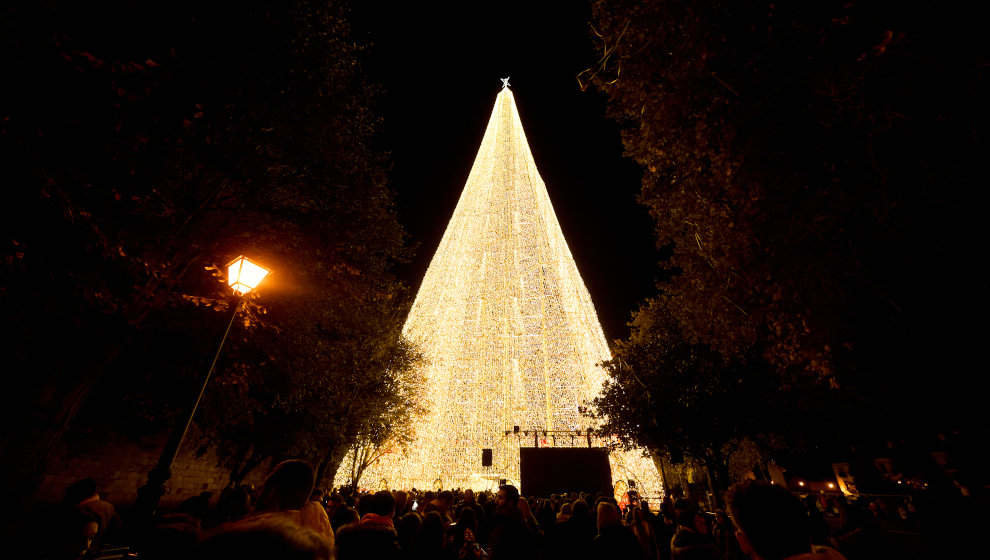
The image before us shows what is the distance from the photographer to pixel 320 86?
32.8ft

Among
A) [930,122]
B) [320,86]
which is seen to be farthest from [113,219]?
[930,122]

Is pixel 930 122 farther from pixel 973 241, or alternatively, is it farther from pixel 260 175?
pixel 260 175

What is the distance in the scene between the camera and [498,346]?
24.3m

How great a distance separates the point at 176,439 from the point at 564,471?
13.6 meters

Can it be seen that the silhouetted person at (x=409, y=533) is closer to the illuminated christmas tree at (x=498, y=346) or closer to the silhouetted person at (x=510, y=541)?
the silhouetted person at (x=510, y=541)

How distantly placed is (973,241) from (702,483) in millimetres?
35732

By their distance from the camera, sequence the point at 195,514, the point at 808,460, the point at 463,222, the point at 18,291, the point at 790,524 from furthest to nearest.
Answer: the point at 808,460, the point at 463,222, the point at 18,291, the point at 195,514, the point at 790,524

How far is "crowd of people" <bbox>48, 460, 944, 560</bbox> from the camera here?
161 cm

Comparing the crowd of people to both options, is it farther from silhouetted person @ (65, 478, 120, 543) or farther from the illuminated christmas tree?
the illuminated christmas tree

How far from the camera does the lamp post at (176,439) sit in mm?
4707

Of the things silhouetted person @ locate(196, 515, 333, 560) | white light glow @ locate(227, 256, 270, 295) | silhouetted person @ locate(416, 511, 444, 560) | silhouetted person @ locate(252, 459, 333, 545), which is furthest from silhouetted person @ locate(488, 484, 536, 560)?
white light glow @ locate(227, 256, 270, 295)

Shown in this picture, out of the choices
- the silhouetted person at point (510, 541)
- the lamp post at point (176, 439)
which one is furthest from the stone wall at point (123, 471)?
the silhouetted person at point (510, 541)

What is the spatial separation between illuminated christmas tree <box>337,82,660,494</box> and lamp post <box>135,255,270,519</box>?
697 inches

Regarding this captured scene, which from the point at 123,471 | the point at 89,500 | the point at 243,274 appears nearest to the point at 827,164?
the point at 243,274
